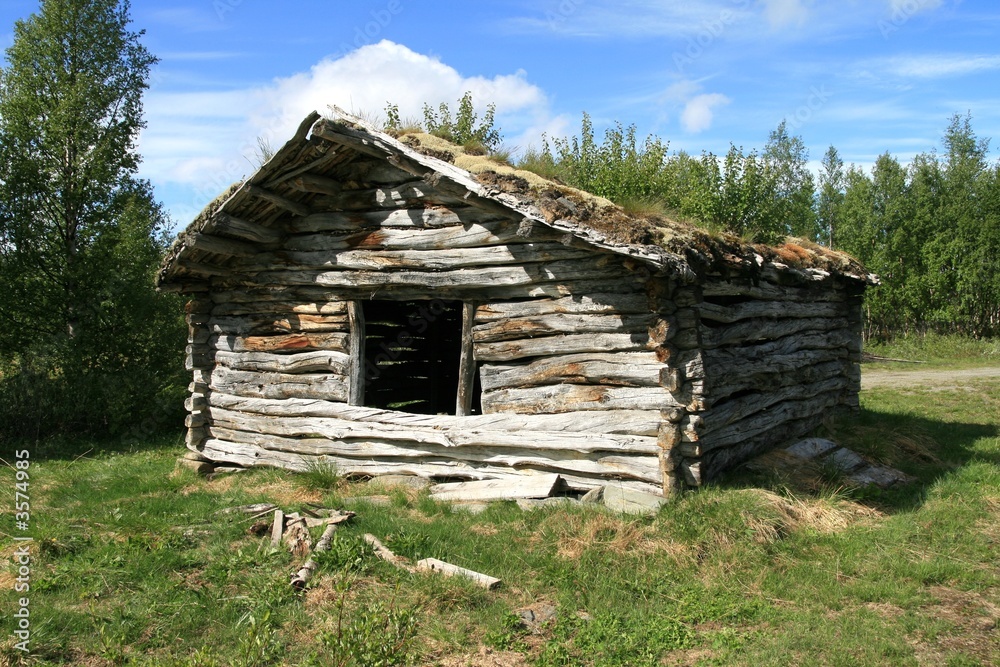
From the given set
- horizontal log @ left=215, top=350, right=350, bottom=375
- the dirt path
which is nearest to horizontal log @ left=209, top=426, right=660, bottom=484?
horizontal log @ left=215, top=350, right=350, bottom=375

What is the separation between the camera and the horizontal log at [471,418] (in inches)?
254

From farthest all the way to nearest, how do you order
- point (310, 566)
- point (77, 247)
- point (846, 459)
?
1. point (77, 247)
2. point (846, 459)
3. point (310, 566)

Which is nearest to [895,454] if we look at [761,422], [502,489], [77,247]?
[761,422]

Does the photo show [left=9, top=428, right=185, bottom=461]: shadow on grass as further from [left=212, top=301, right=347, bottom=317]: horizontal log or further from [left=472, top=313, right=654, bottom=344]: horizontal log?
[left=472, top=313, right=654, bottom=344]: horizontal log

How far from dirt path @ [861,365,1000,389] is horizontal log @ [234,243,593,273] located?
1295 cm

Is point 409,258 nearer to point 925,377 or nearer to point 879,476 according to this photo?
point 879,476

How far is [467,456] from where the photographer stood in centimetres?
723

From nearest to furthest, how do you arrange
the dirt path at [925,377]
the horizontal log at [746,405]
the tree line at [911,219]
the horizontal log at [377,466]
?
the horizontal log at [746,405] < the horizontal log at [377,466] < the dirt path at [925,377] < the tree line at [911,219]

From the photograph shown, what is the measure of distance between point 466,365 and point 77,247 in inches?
396

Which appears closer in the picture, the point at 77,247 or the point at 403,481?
the point at 403,481

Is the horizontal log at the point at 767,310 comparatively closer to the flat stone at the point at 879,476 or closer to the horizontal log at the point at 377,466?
the horizontal log at the point at 377,466

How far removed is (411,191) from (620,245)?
102 inches

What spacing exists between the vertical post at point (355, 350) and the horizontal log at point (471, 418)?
5.7 inches

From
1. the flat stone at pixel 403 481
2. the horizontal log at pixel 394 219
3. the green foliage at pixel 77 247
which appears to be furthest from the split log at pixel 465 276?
the green foliage at pixel 77 247
